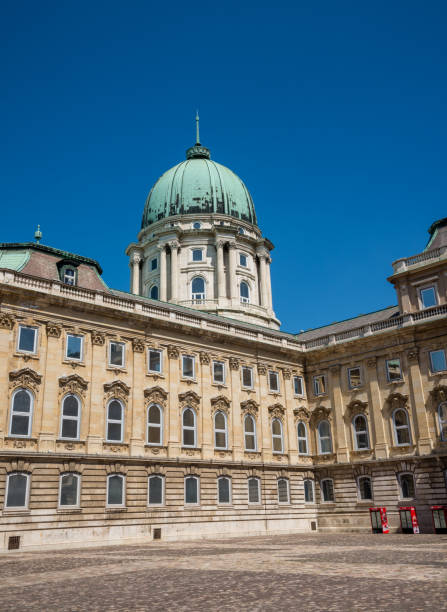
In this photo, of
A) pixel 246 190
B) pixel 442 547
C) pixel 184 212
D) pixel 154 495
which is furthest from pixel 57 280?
pixel 246 190

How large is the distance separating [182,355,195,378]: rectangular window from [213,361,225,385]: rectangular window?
7.24ft

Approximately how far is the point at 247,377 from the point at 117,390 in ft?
40.9

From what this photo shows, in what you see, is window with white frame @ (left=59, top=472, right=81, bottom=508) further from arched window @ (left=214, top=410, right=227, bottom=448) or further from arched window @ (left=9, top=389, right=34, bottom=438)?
arched window @ (left=214, top=410, right=227, bottom=448)

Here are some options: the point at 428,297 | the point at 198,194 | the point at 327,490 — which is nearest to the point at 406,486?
the point at 327,490

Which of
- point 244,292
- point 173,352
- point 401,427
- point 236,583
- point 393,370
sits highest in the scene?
point 244,292

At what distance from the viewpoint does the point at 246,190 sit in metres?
77.7

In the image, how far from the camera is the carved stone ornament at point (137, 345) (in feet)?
133

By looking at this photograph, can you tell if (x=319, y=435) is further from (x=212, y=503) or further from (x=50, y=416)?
(x=50, y=416)

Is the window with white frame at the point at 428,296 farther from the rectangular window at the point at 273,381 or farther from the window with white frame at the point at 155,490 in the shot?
the window with white frame at the point at 155,490

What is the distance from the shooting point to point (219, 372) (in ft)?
149

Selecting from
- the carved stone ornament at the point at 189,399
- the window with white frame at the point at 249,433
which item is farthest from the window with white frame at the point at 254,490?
the carved stone ornament at the point at 189,399

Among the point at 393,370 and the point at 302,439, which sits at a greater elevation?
the point at 393,370

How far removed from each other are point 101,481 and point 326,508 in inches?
794

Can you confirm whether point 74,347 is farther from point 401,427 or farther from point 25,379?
point 401,427
